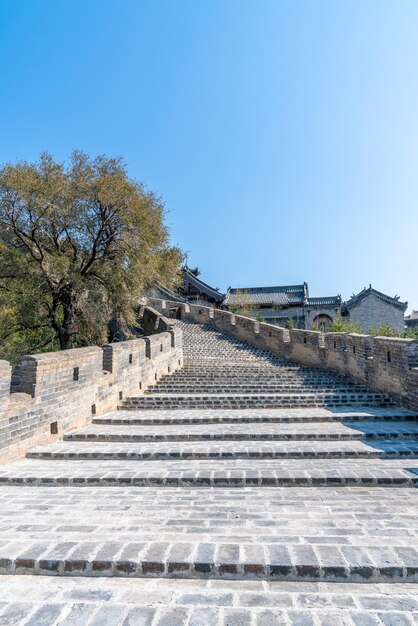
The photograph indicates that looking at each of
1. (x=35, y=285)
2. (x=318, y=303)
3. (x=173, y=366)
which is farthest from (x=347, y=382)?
(x=318, y=303)

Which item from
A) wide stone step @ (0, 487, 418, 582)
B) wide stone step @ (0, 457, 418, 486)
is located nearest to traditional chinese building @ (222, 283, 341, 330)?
wide stone step @ (0, 457, 418, 486)

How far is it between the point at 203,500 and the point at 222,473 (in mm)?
620

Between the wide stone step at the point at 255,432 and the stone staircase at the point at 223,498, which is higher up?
the wide stone step at the point at 255,432

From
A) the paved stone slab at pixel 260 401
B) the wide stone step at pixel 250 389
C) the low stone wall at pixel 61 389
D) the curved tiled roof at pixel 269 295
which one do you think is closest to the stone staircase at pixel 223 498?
the low stone wall at pixel 61 389

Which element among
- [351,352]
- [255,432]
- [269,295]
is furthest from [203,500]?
[269,295]

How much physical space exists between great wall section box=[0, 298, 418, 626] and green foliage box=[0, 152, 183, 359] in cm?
536

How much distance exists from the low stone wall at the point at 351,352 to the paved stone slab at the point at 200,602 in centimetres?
557

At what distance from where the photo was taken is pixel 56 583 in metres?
2.21

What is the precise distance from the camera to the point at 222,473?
3930mm

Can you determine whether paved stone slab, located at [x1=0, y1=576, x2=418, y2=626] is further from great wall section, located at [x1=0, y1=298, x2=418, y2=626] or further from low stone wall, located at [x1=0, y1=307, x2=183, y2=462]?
low stone wall, located at [x1=0, y1=307, x2=183, y2=462]

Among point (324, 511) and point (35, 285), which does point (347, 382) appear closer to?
point (324, 511)

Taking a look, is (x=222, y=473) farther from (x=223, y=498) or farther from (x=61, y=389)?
(x=61, y=389)

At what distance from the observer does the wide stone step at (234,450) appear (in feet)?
15.1

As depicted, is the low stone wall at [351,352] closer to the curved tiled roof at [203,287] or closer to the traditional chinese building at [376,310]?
the curved tiled roof at [203,287]
